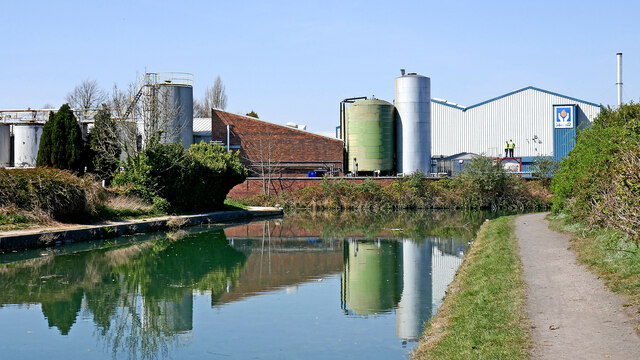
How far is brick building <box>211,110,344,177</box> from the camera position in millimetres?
51406

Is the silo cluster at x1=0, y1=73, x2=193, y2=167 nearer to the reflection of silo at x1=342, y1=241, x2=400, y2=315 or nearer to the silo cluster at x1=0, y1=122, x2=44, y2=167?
the silo cluster at x1=0, y1=122, x2=44, y2=167

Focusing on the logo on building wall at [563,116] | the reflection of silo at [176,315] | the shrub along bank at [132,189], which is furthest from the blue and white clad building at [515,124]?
the reflection of silo at [176,315]

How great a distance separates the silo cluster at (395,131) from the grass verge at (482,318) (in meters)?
34.1

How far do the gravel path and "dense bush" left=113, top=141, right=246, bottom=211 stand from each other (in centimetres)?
1913

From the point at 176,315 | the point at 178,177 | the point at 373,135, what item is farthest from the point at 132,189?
the point at 373,135

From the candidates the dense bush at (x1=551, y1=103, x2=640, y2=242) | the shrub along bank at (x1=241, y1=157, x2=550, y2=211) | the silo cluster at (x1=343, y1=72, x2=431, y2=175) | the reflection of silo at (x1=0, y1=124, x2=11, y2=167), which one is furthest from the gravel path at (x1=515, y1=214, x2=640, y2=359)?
the reflection of silo at (x1=0, y1=124, x2=11, y2=167)

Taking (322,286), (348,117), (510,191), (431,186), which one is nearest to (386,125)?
(348,117)

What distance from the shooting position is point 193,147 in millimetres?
35344

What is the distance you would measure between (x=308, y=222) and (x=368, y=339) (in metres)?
24.0

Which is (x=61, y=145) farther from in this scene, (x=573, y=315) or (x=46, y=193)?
(x=573, y=315)

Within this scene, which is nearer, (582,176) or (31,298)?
(31,298)

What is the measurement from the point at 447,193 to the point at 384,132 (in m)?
6.80

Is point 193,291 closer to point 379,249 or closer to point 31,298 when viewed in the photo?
point 31,298

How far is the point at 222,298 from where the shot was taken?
12.7 m
